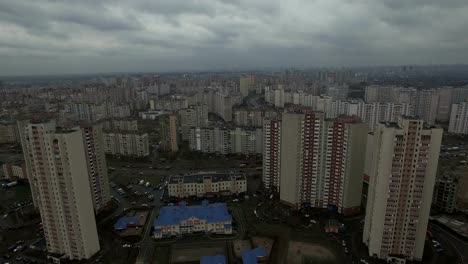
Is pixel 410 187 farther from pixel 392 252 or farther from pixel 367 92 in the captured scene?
pixel 367 92

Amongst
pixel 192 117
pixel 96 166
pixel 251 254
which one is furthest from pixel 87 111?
pixel 251 254

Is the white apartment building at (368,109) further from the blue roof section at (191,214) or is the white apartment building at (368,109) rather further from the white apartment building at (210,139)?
the blue roof section at (191,214)

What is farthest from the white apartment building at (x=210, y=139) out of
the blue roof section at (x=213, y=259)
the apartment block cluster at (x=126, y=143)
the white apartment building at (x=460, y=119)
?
Result: the white apartment building at (x=460, y=119)

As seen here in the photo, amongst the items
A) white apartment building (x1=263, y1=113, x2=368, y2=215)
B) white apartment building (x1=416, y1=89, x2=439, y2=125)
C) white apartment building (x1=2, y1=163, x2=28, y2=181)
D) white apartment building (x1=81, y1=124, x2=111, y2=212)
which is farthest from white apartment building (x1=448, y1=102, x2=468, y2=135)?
white apartment building (x1=2, y1=163, x2=28, y2=181)

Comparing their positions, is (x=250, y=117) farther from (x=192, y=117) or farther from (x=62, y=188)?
(x=62, y=188)

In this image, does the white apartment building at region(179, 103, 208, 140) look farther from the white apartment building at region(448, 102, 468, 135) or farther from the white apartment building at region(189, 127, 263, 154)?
the white apartment building at region(448, 102, 468, 135)

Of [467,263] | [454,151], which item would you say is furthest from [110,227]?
[454,151]
